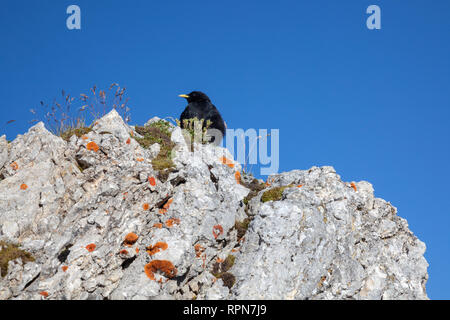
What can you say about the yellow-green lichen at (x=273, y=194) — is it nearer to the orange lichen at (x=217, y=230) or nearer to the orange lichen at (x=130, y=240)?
the orange lichen at (x=217, y=230)

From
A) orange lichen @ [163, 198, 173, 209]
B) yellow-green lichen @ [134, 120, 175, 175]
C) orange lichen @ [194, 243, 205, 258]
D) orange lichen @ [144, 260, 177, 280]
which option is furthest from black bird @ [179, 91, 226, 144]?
orange lichen @ [144, 260, 177, 280]

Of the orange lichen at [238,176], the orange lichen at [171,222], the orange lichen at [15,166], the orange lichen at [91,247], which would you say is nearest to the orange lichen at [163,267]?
the orange lichen at [171,222]

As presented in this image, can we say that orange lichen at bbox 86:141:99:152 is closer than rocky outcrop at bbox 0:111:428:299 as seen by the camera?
No

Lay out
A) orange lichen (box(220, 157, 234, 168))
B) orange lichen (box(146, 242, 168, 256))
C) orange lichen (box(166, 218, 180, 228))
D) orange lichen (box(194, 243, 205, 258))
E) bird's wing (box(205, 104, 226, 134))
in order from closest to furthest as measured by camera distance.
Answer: orange lichen (box(146, 242, 168, 256)) → orange lichen (box(194, 243, 205, 258)) → orange lichen (box(166, 218, 180, 228)) → orange lichen (box(220, 157, 234, 168)) → bird's wing (box(205, 104, 226, 134))

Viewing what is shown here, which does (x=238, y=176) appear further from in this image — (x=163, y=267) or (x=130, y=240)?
(x=163, y=267)

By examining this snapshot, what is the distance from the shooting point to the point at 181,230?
10.4 m

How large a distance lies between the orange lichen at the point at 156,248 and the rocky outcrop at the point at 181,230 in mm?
30

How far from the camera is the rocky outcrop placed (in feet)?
31.5

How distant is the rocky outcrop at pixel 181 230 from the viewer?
31.5 ft

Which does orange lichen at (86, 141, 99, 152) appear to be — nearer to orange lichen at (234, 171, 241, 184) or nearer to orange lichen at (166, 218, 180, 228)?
orange lichen at (166, 218, 180, 228)

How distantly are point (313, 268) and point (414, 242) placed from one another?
4.61 metres

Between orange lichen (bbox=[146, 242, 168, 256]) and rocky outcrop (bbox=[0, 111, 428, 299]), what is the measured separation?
30 millimetres

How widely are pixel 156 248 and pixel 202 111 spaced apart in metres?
8.67
